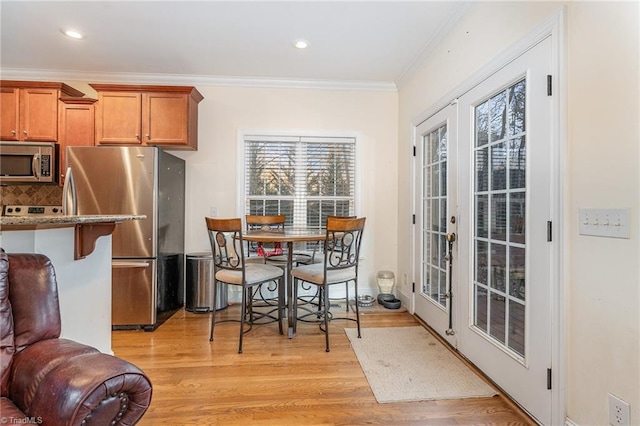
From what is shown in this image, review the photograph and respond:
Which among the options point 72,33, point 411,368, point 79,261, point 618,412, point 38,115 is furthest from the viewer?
point 38,115

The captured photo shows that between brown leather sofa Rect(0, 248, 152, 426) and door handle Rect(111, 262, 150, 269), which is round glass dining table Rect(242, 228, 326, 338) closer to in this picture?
door handle Rect(111, 262, 150, 269)

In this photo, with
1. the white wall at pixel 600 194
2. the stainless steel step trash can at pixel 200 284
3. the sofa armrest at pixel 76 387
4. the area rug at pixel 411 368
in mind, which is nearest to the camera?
the sofa armrest at pixel 76 387

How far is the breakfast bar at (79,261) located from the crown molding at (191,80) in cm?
240

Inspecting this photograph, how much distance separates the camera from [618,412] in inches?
48.4

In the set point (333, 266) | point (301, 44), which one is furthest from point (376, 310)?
point (301, 44)

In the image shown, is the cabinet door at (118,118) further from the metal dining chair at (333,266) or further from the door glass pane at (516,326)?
the door glass pane at (516,326)

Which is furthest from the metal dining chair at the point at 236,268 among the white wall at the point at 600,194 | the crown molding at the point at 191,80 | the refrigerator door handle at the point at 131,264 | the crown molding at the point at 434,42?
the crown molding at the point at 434,42

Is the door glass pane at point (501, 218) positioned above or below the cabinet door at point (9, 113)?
below

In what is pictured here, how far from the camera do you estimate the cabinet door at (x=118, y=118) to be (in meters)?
3.21

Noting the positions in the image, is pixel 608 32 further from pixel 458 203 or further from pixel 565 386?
pixel 565 386

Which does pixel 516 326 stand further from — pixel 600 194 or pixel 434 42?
pixel 434 42

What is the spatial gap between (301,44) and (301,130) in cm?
106

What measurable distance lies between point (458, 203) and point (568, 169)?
97 centimetres

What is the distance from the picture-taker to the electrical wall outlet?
3.92 feet
